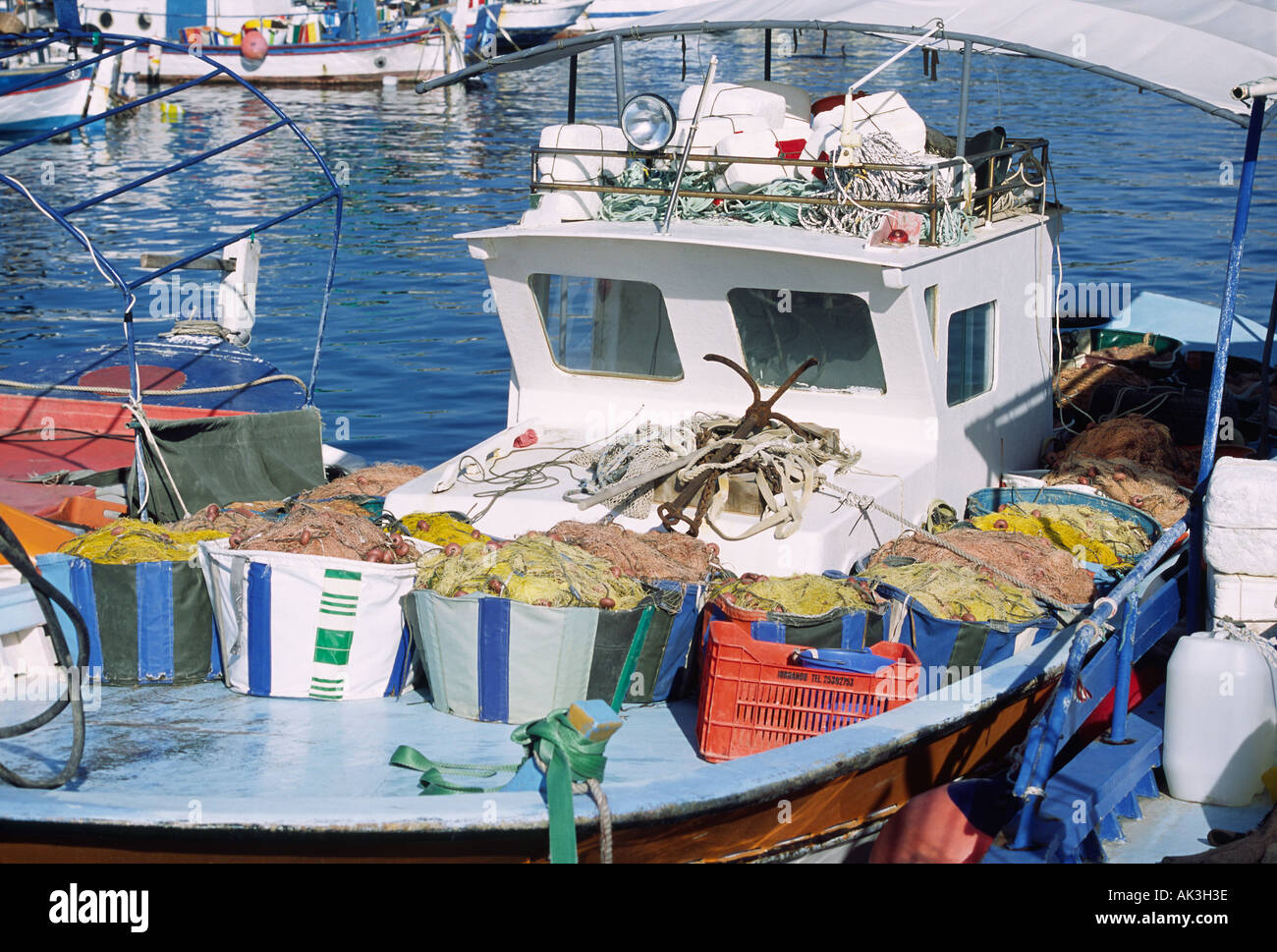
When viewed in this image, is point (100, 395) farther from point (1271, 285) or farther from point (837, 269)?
point (1271, 285)

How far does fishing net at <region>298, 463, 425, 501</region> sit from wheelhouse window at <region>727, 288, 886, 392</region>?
206cm

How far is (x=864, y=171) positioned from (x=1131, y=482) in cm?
239

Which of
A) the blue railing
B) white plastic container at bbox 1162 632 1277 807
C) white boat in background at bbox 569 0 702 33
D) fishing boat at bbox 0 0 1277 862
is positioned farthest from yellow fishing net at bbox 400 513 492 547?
white boat in background at bbox 569 0 702 33

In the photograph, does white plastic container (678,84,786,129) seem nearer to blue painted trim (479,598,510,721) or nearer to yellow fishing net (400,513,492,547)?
yellow fishing net (400,513,492,547)

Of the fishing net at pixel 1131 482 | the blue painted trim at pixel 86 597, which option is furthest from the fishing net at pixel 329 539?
the fishing net at pixel 1131 482

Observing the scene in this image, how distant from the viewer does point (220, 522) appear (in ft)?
22.6

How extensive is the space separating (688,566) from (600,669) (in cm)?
73

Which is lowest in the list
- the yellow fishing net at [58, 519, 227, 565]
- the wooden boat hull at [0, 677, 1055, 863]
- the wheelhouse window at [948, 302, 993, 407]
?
the wooden boat hull at [0, 677, 1055, 863]

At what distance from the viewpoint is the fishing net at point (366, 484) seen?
308 inches

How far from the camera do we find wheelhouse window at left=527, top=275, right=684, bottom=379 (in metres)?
7.73

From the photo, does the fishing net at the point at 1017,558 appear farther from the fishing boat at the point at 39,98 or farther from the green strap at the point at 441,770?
the fishing boat at the point at 39,98

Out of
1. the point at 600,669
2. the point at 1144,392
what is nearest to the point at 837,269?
the point at 600,669

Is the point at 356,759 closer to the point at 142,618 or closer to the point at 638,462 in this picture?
the point at 142,618
